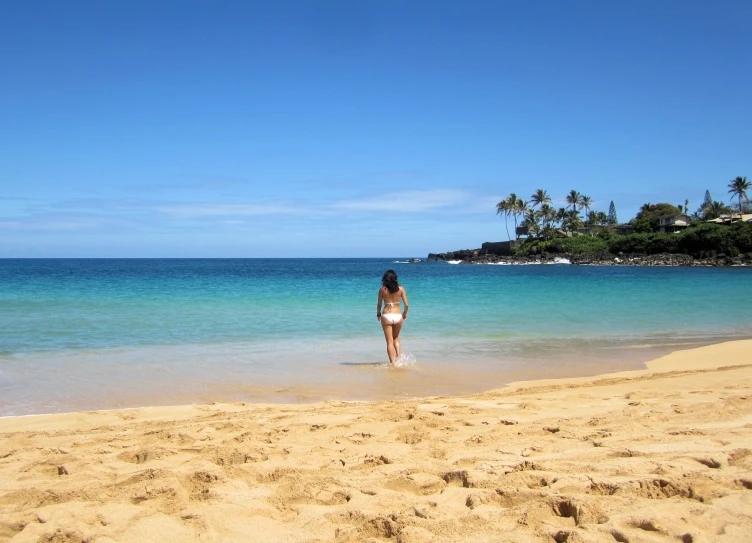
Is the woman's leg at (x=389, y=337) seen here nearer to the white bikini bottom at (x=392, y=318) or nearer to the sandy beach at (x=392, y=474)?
the white bikini bottom at (x=392, y=318)

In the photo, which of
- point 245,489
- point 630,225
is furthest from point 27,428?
point 630,225

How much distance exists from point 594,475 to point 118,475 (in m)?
3.22

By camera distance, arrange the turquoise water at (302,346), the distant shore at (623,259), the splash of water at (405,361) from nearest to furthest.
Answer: the turquoise water at (302,346)
the splash of water at (405,361)
the distant shore at (623,259)

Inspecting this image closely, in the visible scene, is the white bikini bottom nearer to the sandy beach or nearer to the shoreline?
the shoreline

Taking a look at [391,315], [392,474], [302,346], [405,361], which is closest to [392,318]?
[391,315]

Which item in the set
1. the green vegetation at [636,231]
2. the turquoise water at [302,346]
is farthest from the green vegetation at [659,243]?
the turquoise water at [302,346]

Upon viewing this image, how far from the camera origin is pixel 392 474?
3676 mm

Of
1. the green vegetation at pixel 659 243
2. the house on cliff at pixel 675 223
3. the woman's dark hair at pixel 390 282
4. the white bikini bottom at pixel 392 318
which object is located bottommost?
the white bikini bottom at pixel 392 318

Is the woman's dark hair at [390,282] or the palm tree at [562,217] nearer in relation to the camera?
the woman's dark hair at [390,282]

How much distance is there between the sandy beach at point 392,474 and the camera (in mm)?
2916

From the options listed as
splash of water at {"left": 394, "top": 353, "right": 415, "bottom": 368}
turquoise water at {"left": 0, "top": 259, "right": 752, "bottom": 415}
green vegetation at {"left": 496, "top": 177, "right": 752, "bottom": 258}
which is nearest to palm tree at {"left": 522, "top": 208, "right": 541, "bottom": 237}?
green vegetation at {"left": 496, "top": 177, "right": 752, "bottom": 258}

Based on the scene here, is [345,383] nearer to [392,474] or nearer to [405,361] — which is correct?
[405,361]

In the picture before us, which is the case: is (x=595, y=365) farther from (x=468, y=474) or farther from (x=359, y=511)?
(x=359, y=511)

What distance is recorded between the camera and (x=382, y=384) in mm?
7805
